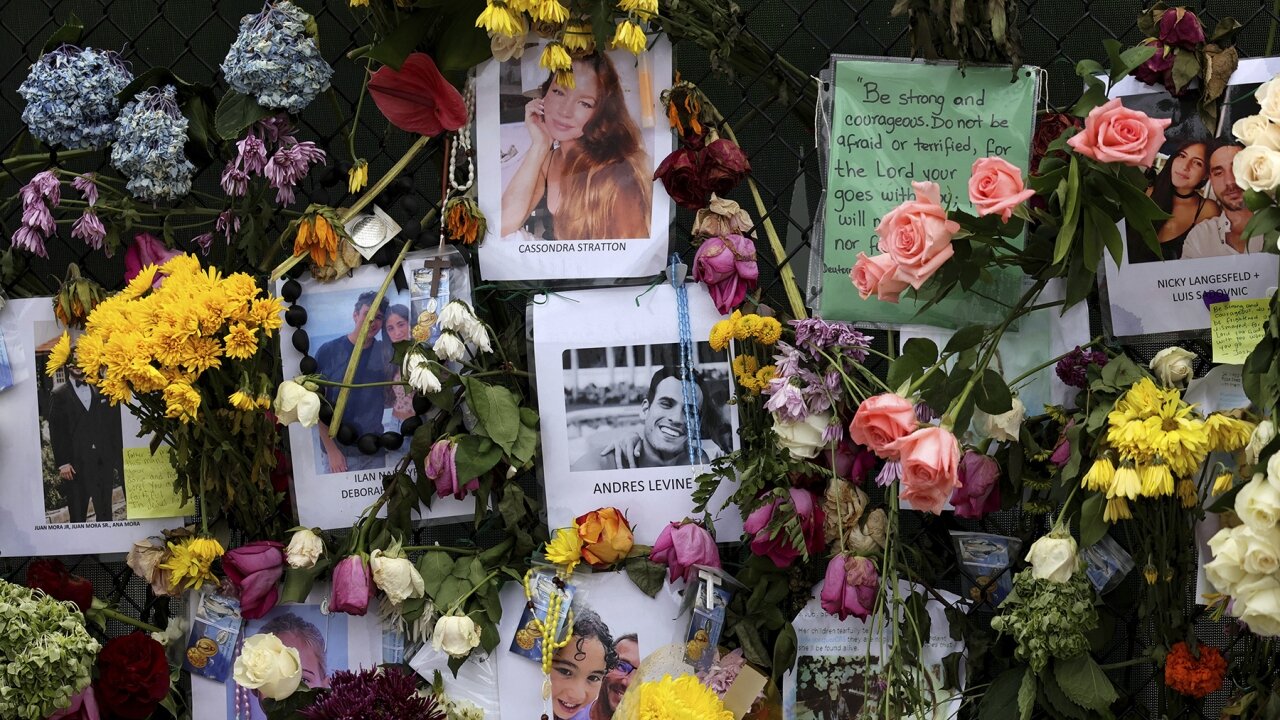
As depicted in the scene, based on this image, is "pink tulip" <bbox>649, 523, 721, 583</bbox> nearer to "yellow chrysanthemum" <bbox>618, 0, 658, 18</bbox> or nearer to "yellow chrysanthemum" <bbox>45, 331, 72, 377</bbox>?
"yellow chrysanthemum" <bbox>618, 0, 658, 18</bbox>

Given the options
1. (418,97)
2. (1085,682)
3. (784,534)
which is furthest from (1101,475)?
(418,97)

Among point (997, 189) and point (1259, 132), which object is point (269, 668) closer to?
point (997, 189)

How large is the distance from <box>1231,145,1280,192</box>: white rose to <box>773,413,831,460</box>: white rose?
47cm

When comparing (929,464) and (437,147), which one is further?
(437,147)

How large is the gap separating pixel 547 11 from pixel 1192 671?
0.97 meters

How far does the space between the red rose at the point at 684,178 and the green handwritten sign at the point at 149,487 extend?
70cm

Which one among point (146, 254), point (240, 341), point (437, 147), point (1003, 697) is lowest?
point (1003, 697)

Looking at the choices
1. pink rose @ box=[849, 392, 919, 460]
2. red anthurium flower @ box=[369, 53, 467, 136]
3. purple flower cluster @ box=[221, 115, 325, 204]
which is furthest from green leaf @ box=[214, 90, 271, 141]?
pink rose @ box=[849, 392, 919, 460]

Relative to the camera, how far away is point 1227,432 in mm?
1209

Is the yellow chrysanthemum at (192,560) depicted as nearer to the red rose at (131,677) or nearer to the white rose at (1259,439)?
the red rose at (131,677)

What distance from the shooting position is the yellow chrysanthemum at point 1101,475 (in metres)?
1.21

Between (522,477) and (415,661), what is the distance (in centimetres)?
25

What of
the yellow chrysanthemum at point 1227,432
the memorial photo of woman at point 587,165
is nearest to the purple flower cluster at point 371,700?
the memorial photo of woman at point 587,165

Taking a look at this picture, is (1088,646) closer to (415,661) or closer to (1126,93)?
(1126,93)
